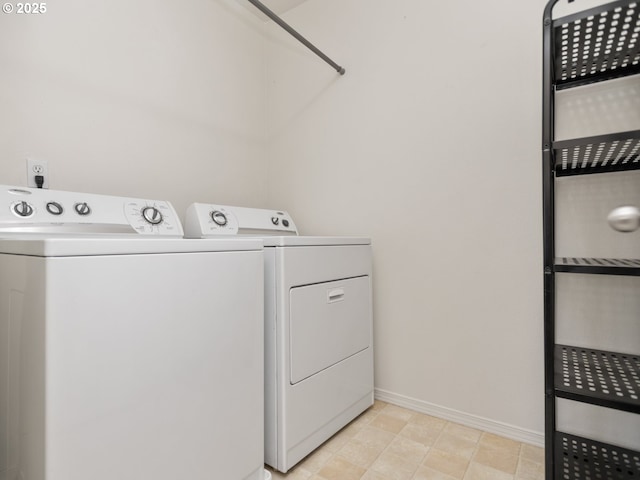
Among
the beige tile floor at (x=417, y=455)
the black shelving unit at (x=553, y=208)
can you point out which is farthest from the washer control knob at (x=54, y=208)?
the black shelving unit at (x=553, y=208)

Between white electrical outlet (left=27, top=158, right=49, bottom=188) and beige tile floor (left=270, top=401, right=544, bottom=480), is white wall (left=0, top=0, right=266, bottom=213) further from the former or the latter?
beige tile floor (left=270, top=401, right=544, bottom=480)

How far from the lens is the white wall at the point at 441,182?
148 cm

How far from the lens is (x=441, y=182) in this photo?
5.48ft

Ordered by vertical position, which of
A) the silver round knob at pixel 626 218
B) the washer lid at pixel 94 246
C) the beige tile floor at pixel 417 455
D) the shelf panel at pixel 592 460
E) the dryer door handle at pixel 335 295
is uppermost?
the silver round knob at pixel 626 218

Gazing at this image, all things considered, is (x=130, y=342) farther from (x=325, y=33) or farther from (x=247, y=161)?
(x=325, y=33)

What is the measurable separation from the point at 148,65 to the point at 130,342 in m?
1.41

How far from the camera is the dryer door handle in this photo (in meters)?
1.51

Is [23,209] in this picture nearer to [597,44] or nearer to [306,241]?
[306,241]

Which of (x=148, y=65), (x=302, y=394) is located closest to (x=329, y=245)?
(x=302, y=394)

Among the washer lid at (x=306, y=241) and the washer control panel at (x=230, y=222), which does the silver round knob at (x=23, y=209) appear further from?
the washer lid at (x=306, y=241)

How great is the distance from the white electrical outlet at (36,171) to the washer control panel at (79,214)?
0.64 feet

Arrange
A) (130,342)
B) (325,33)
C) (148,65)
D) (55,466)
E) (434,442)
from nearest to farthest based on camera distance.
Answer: (55,466) < (130,342) < (434,442) < (148,65) < (325,33)

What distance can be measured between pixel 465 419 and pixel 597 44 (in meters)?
1.54

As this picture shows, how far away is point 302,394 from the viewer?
4.43 feet
